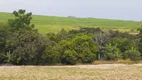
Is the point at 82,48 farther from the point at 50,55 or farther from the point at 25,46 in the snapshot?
the point at 25,46

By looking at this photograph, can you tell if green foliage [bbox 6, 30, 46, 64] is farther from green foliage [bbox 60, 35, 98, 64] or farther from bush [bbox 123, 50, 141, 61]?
bush [bbox 123, 50, 141, 61]

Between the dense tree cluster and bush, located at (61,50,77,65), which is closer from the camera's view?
the dense tree cluster

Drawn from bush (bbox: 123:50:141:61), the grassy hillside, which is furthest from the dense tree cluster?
the grassy hillside

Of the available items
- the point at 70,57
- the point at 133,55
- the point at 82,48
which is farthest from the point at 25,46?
the point at 133,55

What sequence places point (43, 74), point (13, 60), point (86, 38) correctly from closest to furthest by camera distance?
point (43, 74)
point (13, 60)
point (86, 38)

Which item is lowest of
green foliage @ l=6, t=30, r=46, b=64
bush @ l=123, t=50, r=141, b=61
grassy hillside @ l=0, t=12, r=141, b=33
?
grassy hillside @ l=0, t=12, r=141, b=33

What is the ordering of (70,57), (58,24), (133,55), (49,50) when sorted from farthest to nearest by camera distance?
(58,24), (133,55), (70,57), (49,50)

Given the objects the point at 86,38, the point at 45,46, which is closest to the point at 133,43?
the point at 86,38

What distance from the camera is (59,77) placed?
91.2 ft

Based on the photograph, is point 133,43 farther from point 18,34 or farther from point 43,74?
point 43,74

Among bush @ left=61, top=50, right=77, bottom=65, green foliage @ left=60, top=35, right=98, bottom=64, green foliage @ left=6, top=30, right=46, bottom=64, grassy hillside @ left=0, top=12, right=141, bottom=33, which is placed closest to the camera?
green foliage @ left=6, top=30, right=46, bottom=64

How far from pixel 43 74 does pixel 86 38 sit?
1581cm

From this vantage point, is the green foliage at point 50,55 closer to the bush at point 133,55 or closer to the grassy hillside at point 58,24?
the bush at point 133,55

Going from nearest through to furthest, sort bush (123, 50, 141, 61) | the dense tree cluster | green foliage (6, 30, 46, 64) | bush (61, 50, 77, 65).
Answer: green foliage (6, 30, 46, 64) → the dense tree cluster → bush (61, 50, 77, 65) → bush (123, 50, 141, 61)
